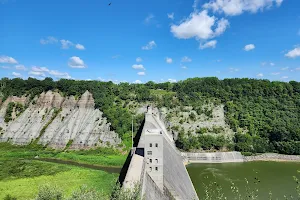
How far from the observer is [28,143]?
68.6m

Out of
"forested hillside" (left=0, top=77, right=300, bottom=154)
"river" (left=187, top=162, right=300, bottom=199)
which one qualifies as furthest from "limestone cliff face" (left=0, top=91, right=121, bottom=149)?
"river" (left=187, top=162, right=300, bottom=199)

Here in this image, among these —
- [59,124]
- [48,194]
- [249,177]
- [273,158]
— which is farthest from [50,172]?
[273,158]

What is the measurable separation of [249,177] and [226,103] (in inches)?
1280

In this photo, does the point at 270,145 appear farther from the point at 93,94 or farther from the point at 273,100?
the point at 93,94

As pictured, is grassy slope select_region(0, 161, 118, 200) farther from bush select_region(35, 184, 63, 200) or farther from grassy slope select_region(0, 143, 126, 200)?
bush select_region(35, 184, 63, 200)

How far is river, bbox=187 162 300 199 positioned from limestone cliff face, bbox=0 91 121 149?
1059 inches

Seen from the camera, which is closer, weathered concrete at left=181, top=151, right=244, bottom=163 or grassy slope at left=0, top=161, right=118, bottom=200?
grassy slope at left=0, top=161, right=118, bottom=200

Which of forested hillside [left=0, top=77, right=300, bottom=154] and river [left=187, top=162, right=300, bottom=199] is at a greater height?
forested hillside [left=0, top=77, right=300, bottom=154]

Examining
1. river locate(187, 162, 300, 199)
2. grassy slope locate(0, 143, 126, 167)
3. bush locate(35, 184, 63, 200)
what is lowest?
river locate(187, 162, 300, 199)

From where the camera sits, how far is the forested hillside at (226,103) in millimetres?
60812

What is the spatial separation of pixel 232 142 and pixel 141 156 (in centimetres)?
4083

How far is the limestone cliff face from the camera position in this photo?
67.5 metres

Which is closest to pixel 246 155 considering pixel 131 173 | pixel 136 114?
pixel 136 114

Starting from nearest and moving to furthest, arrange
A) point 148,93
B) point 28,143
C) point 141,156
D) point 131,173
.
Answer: point 131,173, point 141,156, point 28,143, point 148,93
